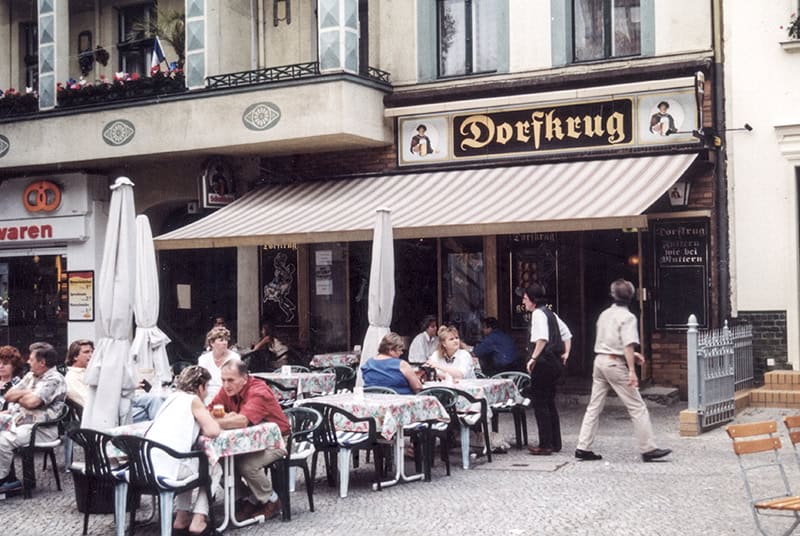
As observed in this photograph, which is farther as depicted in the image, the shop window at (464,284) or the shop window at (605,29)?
the shop window at (464,284)

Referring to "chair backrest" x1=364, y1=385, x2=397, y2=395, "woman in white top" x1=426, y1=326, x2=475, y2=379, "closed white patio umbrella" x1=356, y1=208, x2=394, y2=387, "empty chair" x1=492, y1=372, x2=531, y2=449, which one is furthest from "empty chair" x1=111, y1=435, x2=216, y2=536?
"closed white patio umbrella" x1=356, y1=208, x2=394, y2=387

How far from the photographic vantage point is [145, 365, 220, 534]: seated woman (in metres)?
7.70

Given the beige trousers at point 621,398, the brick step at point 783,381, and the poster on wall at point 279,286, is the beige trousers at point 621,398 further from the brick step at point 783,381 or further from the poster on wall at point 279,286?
the poster on wall at point 279,286

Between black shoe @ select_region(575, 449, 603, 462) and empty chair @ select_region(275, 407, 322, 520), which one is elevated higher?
empty chair @ select_region(275, 407, 322, 520)

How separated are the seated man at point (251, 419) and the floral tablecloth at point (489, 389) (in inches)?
105

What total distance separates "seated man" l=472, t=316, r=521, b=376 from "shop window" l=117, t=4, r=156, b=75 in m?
9.62

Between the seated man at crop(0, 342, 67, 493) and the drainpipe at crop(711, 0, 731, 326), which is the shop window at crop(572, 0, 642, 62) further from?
the seated man at crop(0, 342, 67, 493)

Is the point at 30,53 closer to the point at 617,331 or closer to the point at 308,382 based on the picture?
the point at 308,382

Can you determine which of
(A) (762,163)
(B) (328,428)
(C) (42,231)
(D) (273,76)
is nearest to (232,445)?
(B) (328,428)

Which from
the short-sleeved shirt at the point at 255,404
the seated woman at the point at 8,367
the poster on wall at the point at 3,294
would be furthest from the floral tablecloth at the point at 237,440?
the poster on wall at the point at 3,294

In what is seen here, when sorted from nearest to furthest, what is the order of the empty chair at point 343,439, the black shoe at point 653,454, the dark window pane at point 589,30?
the empty chair at point 343,439 < the black shoe at point 653,454 < the dark window pane at point 589,30

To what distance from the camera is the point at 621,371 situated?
1055cm

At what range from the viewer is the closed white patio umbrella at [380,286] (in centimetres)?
1224

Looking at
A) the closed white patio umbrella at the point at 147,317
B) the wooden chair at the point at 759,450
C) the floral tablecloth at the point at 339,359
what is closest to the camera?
the wooden chair at the point at 759,450
